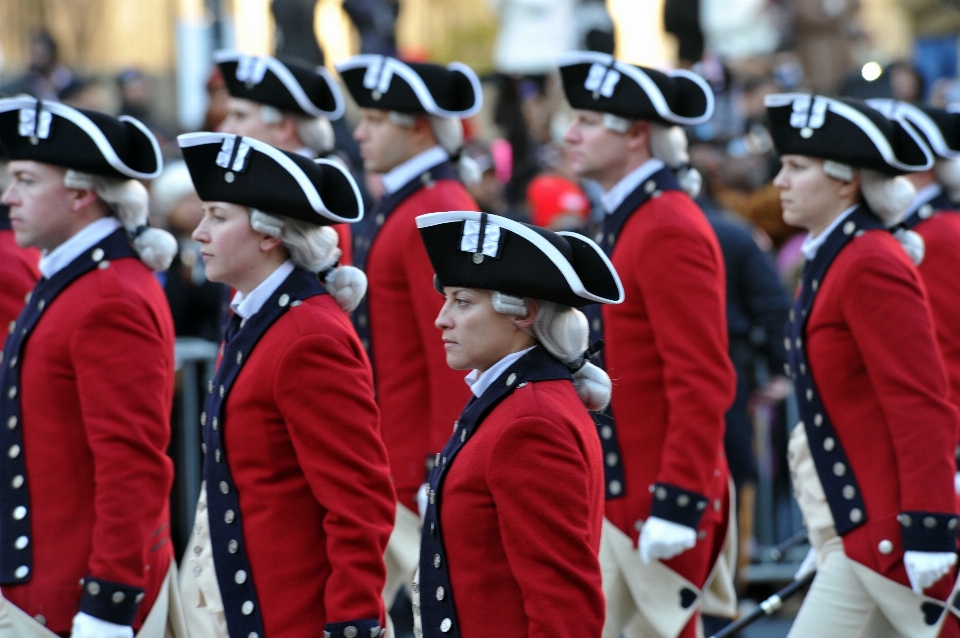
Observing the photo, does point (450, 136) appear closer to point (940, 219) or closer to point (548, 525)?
point (940, 219)

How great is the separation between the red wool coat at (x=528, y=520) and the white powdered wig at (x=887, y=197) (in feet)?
5.97

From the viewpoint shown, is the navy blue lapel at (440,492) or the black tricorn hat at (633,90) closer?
the navy blue lapel at (440,492)

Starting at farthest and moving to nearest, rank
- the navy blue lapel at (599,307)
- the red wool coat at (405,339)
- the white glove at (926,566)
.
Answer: the red wool coat at (405,339) → the navy blue lapel at (599,307) → the white glove at (926,566)

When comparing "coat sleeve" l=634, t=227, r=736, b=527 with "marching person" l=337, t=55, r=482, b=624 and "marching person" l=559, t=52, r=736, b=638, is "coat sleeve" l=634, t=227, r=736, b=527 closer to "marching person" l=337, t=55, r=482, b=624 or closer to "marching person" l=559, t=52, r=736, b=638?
"marching person" l=559, t=52, r=736, b=638

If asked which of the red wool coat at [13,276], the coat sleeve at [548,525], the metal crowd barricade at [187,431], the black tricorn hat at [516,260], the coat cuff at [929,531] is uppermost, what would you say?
the black tricorn hat at [516,260]

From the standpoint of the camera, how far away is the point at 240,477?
4.17 metres

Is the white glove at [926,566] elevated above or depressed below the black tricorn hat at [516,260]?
below

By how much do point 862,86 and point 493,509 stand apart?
8.12 m

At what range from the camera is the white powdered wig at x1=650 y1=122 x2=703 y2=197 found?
18.5 ft

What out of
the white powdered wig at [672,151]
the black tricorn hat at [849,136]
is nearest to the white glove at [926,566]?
the black tricorn hat at [849,136]

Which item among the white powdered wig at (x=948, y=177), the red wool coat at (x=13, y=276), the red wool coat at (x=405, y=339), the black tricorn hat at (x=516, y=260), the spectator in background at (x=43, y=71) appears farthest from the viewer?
the spectator in background at (x=43, y=71)

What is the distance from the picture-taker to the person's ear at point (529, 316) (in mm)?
3762

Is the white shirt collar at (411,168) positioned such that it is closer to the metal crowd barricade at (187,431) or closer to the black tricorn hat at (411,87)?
the black tricorn hat at (411,87)

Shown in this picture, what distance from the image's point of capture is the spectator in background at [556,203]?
921cm
